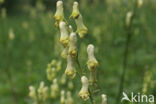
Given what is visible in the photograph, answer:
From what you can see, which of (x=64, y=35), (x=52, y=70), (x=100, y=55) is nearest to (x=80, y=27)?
(x=64, y=35)

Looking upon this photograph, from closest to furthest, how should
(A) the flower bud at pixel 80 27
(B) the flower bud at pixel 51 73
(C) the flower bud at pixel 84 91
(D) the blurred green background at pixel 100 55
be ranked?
(C) the flower bud at pixel 84 91 → (A) the flower bud at pixel 80 27 → (B) the flower bud at pixel 51 73 → (D) the blurred green background at pixel 100 55

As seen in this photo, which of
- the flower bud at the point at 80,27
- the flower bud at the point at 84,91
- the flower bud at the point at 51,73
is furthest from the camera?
the flower bud at the point at 51,73

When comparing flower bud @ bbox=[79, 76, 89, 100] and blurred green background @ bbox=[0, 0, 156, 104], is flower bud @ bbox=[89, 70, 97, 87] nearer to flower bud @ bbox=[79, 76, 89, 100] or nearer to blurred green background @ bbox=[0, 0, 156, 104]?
flower bud @ bbox=[79, 76, 89, 100]

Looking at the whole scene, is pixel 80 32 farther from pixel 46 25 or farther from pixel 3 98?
pixel 46 25

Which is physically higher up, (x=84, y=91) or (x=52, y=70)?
(x=52, y=70)

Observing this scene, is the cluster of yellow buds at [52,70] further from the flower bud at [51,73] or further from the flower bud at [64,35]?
the flower bud at [64,35]

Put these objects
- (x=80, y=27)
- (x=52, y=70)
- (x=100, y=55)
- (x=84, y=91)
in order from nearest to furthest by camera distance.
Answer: (x=84, y=91), (x=80, y=27), (x=52, y=70), (x=100, y=55)

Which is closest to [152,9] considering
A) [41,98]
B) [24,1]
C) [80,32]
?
[41,98]

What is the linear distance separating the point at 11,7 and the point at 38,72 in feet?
55.1

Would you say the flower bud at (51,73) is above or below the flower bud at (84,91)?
above

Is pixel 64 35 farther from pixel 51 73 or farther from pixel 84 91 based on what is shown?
pixel 51 73

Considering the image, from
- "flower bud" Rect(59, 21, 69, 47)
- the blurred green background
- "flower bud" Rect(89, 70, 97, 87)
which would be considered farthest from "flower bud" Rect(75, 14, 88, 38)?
the blurred green background

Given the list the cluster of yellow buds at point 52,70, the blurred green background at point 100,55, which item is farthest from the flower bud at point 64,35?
the blurred green background at point 100,55

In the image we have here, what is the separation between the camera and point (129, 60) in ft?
A: 21.9
